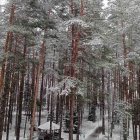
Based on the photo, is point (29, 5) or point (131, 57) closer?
point (29, 5)

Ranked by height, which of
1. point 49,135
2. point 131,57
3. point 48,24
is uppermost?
point 48,24

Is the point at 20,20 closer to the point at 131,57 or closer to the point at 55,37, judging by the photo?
the point at 55,37

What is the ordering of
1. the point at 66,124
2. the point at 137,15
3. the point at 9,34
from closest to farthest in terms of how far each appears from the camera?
the point at 9,34 → the point at 137,15 → the point at 66,124

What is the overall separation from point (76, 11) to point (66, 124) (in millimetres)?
18822

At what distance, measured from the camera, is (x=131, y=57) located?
1962cm

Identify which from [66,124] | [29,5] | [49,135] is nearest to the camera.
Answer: [29,5]

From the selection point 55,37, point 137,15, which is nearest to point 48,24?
point 55,37

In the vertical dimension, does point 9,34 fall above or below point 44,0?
below

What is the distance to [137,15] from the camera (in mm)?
17828

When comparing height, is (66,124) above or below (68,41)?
below

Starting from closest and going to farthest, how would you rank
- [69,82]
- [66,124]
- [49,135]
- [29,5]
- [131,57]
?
[69,82], [29,5], [131,57], [49,135], [66,124]

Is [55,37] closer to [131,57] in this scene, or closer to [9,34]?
[9,34]

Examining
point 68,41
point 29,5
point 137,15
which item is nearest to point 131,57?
point 137,15

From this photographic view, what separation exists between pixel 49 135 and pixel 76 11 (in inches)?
644
